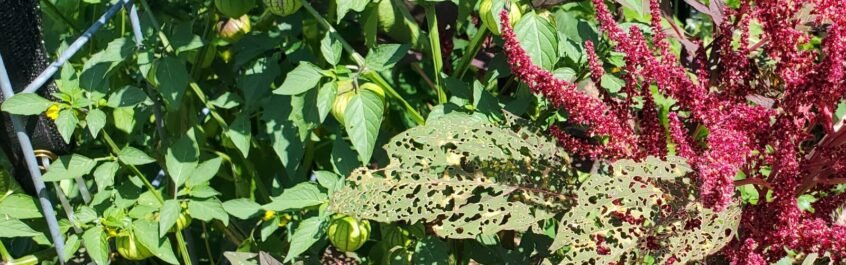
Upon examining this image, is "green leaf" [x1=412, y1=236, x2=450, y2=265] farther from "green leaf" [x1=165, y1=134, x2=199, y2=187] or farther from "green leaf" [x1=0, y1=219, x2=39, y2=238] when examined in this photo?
"green leaf" [x1=0, y1=219, x2=39, y2=238]

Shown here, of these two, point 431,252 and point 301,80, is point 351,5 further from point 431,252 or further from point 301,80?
point 431,252

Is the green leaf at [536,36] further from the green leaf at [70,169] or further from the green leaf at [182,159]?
the green leaf at [70,169]

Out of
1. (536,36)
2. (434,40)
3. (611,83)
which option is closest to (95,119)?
(434,40)

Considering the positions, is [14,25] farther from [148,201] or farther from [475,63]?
[475,63]

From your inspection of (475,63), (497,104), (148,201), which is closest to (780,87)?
(497,104)

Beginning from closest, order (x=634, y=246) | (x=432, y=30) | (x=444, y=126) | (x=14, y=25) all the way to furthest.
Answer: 1. (x=634, y=246)
2. (x=444, y=126)
3. (x=432, y=30)
4. (x=14, y=25)
